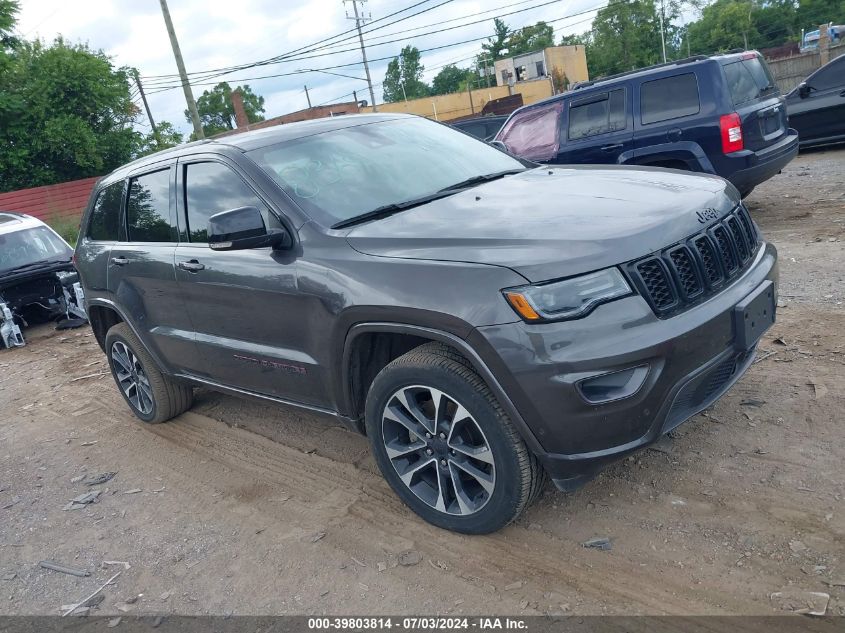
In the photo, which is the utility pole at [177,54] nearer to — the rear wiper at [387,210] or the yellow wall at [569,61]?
the rear wiper at [387,210]

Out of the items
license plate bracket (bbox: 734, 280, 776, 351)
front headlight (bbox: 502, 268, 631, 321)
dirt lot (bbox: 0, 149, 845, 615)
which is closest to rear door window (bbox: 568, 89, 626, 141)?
dirt lot (bbox: 0, 149, 845, 615)

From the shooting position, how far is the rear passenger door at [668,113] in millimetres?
7719

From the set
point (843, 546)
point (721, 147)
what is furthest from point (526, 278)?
point (721, 147)

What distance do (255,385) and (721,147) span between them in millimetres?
5809

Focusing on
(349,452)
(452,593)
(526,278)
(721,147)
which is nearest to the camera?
(526,278)

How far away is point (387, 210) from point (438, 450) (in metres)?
1.23

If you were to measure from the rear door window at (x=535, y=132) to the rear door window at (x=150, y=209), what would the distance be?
5.61m

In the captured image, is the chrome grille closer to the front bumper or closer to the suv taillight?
the front bumper

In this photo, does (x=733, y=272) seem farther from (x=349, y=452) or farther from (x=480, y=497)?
(x=349, y=452)

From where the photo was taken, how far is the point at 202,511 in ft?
13.1

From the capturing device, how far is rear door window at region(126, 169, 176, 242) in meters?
4.45

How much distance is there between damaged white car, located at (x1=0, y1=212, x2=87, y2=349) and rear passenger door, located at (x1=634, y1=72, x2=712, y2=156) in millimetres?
7325

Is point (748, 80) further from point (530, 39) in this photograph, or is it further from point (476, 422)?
point (530, 39)

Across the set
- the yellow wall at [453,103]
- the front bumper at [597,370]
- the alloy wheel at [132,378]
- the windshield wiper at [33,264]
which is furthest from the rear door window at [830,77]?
the yellow wall at [453,103]
